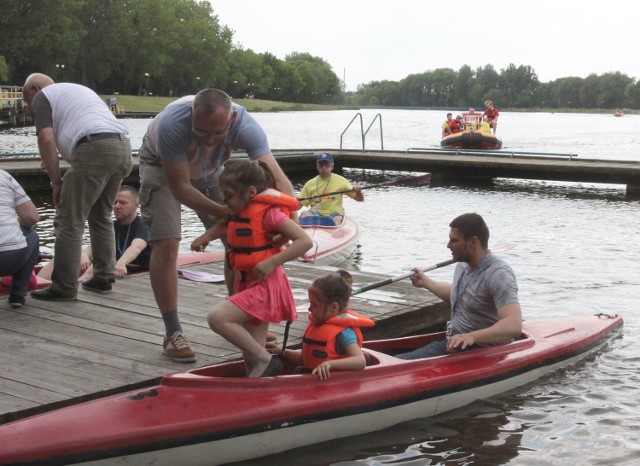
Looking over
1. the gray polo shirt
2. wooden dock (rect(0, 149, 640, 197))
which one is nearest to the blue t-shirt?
the gray polo shirt

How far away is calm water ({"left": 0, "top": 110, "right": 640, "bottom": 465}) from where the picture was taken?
5.55m

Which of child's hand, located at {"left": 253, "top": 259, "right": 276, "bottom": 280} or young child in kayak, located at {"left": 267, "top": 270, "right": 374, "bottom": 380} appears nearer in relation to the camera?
child's hand, located at {"left": 253, "top": 259, "right": 276, "bottom": 280}

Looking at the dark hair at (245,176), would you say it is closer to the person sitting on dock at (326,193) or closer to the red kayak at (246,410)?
the red kayak at (246,410)

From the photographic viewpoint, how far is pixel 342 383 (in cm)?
519

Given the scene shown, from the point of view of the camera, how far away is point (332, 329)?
515 centimetres

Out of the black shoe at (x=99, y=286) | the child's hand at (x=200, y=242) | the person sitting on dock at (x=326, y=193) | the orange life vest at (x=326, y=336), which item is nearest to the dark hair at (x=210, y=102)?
the child's hand at (x=200, y=242)

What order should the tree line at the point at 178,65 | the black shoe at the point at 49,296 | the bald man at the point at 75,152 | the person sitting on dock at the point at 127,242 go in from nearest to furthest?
the bald man at the point at 75,152 < the black shoe at the point at 49,296 < the person sitting on dock at the point at 127,242 < the tree line at the point at 178,65

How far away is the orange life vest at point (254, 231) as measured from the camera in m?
4.94

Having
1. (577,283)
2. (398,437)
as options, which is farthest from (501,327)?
(577,283)

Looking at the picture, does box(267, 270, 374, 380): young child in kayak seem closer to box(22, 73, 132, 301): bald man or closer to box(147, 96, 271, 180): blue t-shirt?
box(147, 96, 271, 180): blue t-shirt

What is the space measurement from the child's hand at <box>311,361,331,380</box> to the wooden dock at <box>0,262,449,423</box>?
76 centimetres

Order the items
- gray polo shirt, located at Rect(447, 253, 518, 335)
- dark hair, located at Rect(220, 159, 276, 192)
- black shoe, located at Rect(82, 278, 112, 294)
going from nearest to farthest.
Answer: dark hair, located at Rect(220, 159, 276, 192), gray polo shirt, located at Rect(447, 253, 518, 335), black shoe, located at Rect(82, 278, 112, 294)

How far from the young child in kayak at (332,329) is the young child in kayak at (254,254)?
0.19 meters

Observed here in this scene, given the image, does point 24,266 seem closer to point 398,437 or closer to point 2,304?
point 2,304
